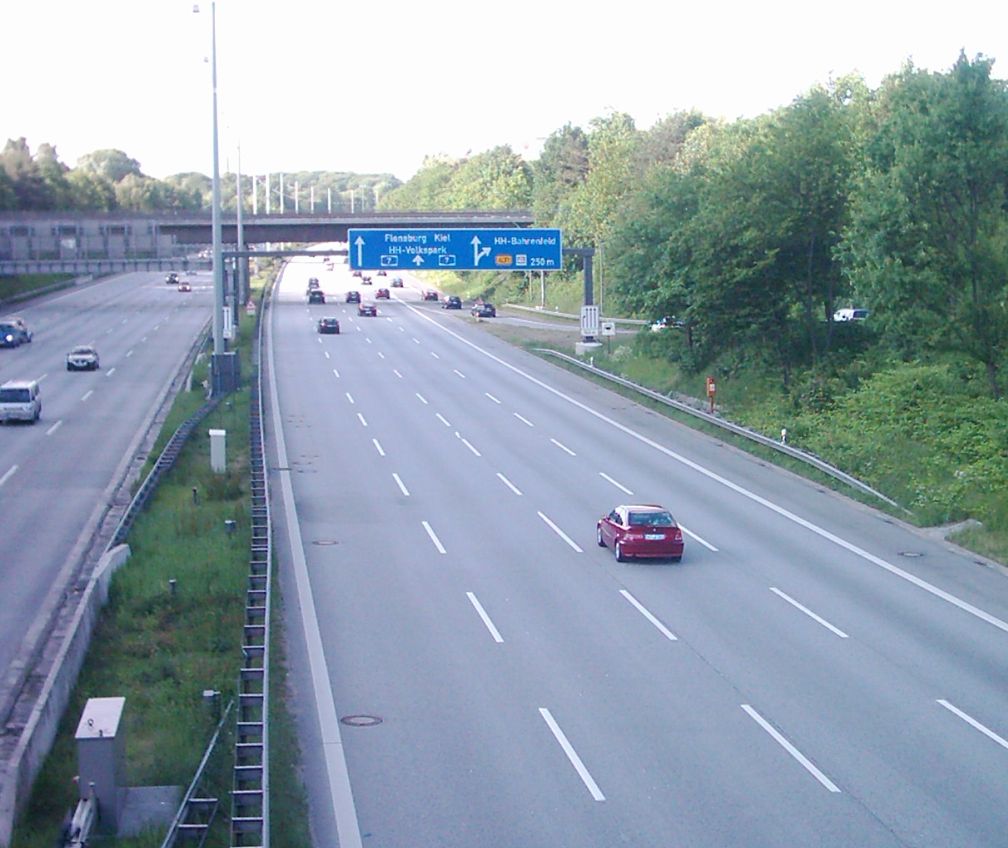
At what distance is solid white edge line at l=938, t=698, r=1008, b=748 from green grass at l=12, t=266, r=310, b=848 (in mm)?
8153

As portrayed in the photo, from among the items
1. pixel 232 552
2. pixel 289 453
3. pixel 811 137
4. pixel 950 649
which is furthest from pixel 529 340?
pixel 950 649

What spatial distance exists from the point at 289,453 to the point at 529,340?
34163mm

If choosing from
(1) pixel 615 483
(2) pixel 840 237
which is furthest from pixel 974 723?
(2) pixel 840 237

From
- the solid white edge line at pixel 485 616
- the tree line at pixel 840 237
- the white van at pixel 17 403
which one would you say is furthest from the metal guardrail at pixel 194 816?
the white van at pixel 17 403

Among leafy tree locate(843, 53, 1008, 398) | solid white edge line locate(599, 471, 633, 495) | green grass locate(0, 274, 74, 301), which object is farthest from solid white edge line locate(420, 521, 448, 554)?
green grass locate(0, 274, 74, 301)

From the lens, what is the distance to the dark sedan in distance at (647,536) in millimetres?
25422

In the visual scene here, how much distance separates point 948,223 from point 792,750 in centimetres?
2666

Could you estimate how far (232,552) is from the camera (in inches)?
971

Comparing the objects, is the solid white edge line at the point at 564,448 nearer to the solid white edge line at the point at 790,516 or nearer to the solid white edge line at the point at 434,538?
the solid white edge line at the point at 790,516

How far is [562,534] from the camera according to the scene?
2817 centimetres

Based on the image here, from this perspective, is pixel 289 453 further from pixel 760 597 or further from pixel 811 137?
pixel 811 137

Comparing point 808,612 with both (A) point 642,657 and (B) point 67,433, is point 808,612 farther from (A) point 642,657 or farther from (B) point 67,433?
(B) point 67,433

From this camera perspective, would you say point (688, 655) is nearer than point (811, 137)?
Yes

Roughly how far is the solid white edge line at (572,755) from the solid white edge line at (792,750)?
7.88 feet
